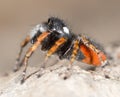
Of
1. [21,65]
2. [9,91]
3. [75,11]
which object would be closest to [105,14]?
[75,11]

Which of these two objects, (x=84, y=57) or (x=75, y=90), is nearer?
(x=75, y=90)

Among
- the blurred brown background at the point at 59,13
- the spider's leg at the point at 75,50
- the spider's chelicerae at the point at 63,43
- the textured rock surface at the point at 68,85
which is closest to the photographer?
the textured rock surface at the point at 68,85

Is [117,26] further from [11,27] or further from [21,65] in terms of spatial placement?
[21,65]

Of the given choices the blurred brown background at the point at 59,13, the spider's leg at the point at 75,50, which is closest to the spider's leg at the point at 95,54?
the spider's leg at the point at 75,50

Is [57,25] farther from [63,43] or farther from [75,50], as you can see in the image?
[75,50]

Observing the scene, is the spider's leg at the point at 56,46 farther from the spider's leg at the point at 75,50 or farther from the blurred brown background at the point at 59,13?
the blurred brown background at the point at 59,13
